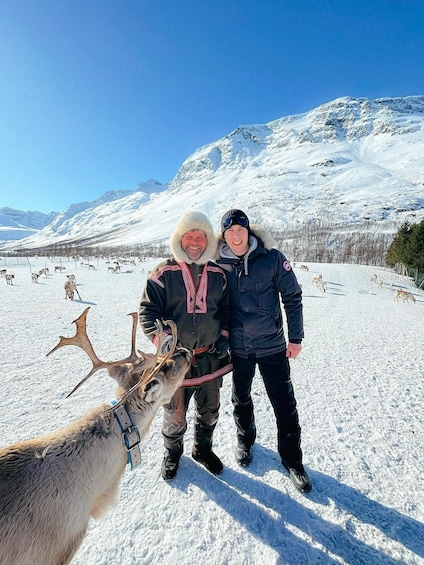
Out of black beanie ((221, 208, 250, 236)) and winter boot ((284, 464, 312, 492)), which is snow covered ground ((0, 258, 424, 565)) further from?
black beanie ((221, 208, 250, 236))

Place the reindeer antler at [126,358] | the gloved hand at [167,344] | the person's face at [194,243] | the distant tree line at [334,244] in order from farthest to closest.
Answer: the distant tree line at [334,244] → the person's face at [194,243] → the gloved hand at [167,344] → the reindeer antler at [126,358]

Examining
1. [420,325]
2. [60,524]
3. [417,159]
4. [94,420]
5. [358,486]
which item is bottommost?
[420,325]

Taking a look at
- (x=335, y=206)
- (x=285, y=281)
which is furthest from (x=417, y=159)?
(x=285, y=281)

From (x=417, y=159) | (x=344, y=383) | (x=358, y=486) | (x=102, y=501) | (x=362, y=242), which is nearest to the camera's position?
(x=102, y=501)

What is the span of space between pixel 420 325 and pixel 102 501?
1303 cm

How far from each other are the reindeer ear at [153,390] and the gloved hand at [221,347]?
32.4 inches

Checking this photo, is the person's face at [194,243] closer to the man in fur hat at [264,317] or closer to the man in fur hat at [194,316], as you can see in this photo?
the man in fur hat at [194,316]

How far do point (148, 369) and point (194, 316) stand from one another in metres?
0.68

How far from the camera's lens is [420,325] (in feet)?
37.2

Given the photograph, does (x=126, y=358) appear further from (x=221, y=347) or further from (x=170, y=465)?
(x=170, y=465)

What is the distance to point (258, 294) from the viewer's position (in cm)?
287

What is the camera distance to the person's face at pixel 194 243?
283 cm

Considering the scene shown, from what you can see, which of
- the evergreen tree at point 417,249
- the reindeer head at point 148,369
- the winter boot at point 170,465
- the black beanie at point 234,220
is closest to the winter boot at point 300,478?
the winter boot at point 170,465

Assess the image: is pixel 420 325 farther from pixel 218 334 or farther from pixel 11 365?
pixel 11 365
